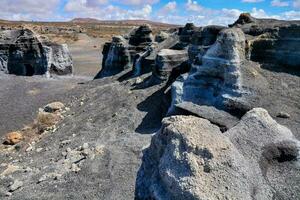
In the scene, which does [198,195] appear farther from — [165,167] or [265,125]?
[265,125]

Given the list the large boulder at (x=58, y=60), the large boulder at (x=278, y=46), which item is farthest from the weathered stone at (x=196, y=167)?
the large boulder at (x=58, y=60)

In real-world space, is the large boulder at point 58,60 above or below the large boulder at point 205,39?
below

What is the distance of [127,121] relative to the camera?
17.5 metres

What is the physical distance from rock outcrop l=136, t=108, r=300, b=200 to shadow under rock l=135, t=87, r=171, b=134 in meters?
8.51

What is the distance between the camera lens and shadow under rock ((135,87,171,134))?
53.6 feet

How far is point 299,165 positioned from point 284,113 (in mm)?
5691

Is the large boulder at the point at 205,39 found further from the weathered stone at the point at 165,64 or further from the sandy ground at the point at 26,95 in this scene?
the sandy ground at the point at 26,95

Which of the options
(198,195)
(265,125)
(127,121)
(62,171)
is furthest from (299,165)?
(127,121)

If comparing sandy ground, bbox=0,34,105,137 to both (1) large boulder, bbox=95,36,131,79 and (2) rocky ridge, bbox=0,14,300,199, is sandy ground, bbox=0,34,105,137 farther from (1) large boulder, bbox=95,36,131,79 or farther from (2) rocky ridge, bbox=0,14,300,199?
(1) large boulder, bbox=95,36,131,79

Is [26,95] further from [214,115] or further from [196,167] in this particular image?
[196,167]

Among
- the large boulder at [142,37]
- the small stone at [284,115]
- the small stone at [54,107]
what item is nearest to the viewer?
the small stone at [284,115]

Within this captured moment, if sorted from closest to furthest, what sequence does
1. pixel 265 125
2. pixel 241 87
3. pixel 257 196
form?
pixel 257 196 < pixel 265 125 < pixel 241 87

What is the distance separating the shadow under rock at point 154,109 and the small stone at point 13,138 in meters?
6.12

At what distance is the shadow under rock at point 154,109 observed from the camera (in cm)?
1634
